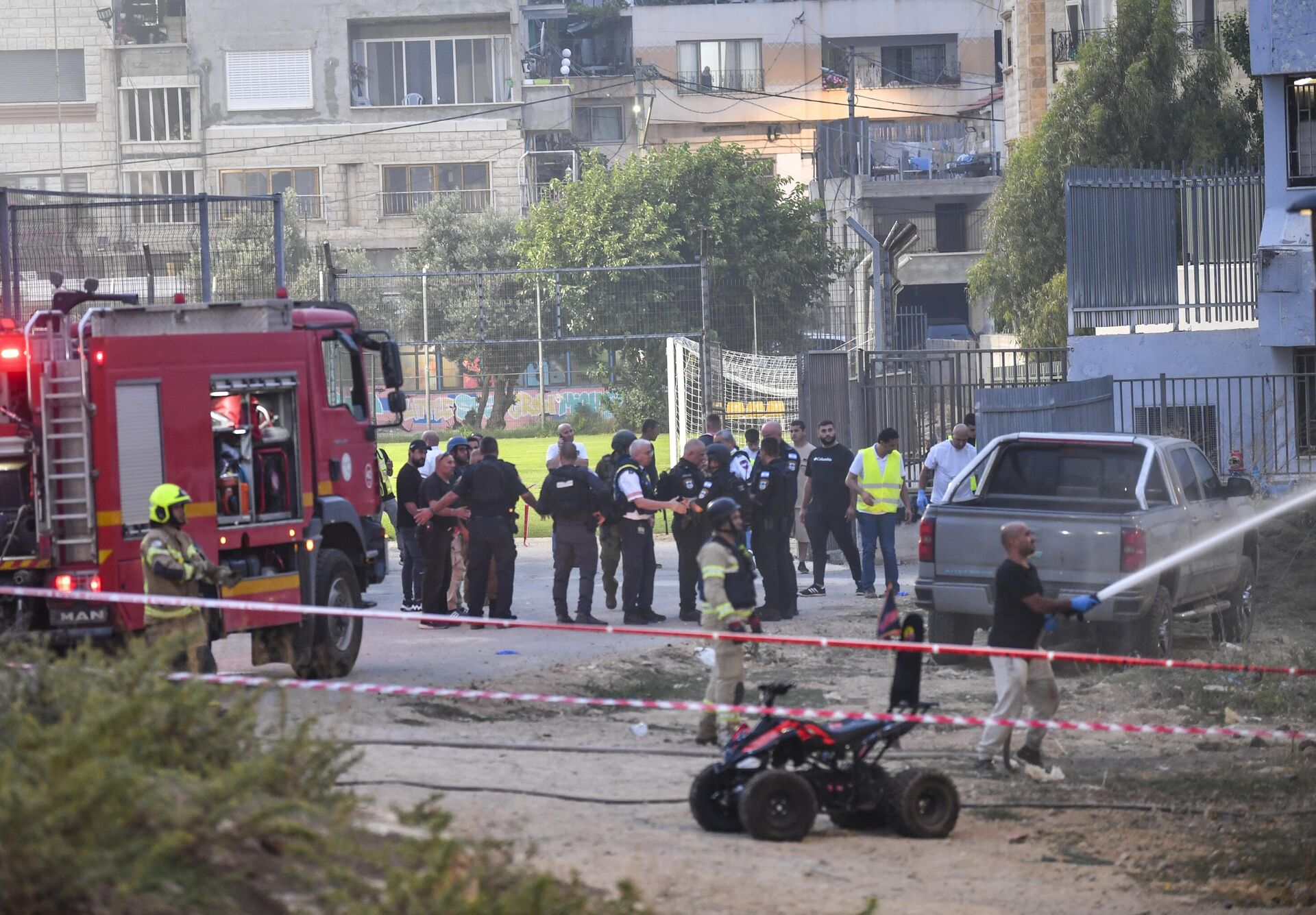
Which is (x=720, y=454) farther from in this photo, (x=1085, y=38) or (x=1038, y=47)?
(x=1038, y=47)

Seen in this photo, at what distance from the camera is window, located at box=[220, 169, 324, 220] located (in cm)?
5256

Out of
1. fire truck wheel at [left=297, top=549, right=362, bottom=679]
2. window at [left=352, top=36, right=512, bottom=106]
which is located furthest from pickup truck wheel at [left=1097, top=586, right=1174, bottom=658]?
window at [left=352, top=36, right=512, bottom=106]

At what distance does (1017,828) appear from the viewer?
8.12 m

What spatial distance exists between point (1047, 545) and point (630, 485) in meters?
4.34

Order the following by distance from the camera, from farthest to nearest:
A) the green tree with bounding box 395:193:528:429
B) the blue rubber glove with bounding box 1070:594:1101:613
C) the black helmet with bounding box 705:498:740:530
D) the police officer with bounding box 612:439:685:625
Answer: the green tree with bounding box 395:193:528:429 < the police officer with bounding box 612:439:685:625 < the black helmet with bounding box 705:498:740:530 < the blue rubber glove with bounding box 1070:594:1101:613

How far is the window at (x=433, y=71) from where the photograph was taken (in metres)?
53.8

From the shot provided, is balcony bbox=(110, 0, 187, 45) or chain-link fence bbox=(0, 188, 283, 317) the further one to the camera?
balcony bbox=(110, 0, 187, 45)

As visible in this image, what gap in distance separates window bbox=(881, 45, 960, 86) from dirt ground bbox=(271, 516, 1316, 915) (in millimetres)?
53105

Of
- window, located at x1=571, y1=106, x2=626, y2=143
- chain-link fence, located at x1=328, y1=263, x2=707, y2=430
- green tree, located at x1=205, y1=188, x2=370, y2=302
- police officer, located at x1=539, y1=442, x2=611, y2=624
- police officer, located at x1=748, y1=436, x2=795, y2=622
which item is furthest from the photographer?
window, located at x1=571, y1=106, x2=626, y2=143

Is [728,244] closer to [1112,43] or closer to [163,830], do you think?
[1112,43]

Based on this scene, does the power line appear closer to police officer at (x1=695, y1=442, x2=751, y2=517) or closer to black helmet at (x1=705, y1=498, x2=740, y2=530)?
police officer at (x1=695, y1=442, x2=751, y2=517)

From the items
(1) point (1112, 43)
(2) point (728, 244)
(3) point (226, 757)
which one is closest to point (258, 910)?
(3) point (226, 757)

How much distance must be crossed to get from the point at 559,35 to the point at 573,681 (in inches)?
2156

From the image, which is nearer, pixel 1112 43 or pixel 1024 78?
pixel 1112 43
